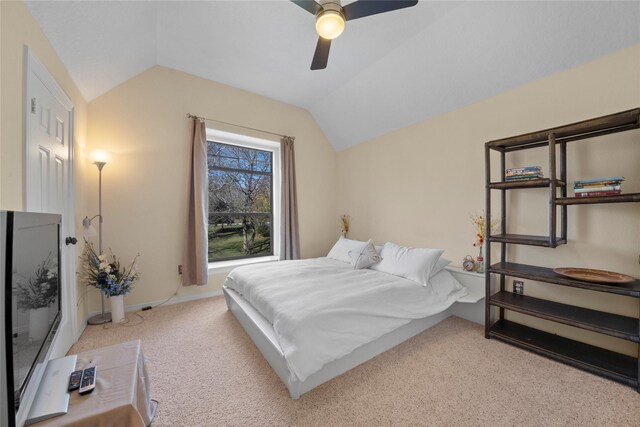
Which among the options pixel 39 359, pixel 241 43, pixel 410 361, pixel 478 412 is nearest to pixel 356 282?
pixel 410 361

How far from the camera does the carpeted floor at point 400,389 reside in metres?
1.49

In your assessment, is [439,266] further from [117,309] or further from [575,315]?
[117,309]

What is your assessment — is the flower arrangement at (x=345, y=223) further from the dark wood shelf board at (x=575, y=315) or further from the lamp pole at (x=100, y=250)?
→ the lamp pole at (x=100, y=250)

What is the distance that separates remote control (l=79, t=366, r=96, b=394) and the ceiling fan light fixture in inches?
95.8

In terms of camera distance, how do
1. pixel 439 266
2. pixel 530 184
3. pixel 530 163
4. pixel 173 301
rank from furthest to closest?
pixel 173 301, pixel 439 266, pixel 530 163, pixel 530 184

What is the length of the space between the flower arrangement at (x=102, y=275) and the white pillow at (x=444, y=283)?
3309 millimetres

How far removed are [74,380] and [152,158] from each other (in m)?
2.70

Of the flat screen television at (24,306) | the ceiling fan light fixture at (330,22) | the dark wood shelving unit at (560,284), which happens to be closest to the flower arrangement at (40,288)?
the flat screen television at (24,306)

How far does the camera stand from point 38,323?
1058 mm

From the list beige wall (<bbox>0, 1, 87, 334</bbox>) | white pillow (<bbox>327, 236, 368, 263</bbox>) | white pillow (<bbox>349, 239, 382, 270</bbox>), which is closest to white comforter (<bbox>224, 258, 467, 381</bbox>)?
white pillow (<bbox>349, 239, 382, 270</bbox>)

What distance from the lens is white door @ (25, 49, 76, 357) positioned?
60.5 inches

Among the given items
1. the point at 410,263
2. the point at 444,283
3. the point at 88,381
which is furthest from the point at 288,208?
the point at 88,381

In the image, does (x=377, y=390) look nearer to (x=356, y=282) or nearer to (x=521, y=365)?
(x=356, y=282)

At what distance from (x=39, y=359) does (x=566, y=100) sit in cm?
398
